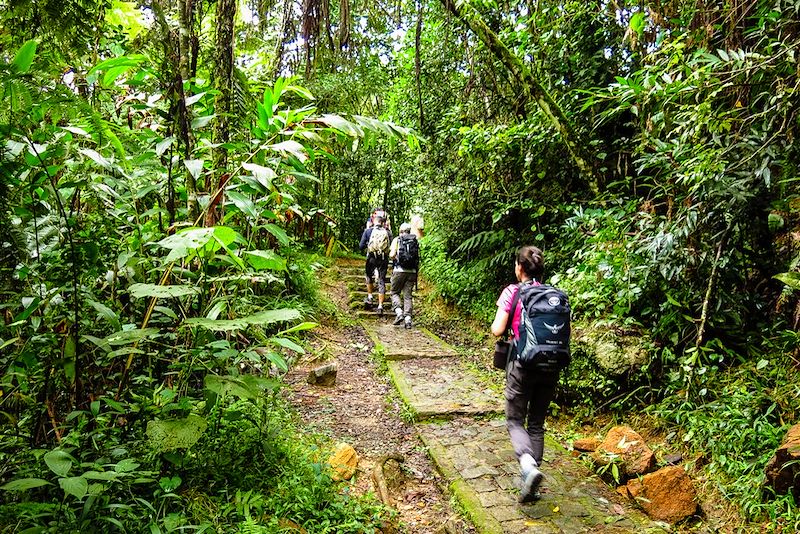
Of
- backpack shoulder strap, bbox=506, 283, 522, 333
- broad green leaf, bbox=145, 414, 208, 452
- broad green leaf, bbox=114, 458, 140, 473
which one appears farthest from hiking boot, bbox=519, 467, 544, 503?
broad green leaf, bbox=114, 458, 140, 473

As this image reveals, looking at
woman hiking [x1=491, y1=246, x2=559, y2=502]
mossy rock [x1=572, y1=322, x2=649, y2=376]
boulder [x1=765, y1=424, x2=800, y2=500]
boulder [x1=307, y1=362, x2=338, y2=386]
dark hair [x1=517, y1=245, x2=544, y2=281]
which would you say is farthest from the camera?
boulder [x1=307, y1=362, x2=338, y2=386]

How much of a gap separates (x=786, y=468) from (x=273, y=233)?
3.38 meters

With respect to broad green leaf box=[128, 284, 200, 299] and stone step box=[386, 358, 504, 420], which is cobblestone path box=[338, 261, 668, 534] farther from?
broad green leaf box=[128, 284, 200, 299]

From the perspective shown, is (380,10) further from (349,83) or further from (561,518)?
(561,518)

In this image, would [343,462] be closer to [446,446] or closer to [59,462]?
[446,446]

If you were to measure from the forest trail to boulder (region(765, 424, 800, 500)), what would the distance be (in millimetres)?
752

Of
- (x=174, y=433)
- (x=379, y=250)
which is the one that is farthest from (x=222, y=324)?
(x=379, y=250)

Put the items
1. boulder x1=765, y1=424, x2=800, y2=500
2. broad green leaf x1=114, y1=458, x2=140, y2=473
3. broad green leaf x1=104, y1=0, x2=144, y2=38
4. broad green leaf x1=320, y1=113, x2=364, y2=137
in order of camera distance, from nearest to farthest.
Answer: broad green leaf x1=114, y1=458, x2=140, y2=473, broad green leaf x1=320, y1=113, x2=364, y2=137, boulder x1=765, y1=424, x2=800, y2=500, broad green leaf x1=104, y1=0, x2=144, y2=38

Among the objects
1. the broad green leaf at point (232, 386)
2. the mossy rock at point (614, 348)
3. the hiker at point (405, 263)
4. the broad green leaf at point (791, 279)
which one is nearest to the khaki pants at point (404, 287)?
the hiker at point (405, 263)

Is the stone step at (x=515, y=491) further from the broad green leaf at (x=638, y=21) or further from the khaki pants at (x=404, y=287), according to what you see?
the broad green leaf at (x=638, y=21)

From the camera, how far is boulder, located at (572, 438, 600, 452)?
3860mm

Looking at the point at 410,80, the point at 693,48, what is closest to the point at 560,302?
the point at 693,48

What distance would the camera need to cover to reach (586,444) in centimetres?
390

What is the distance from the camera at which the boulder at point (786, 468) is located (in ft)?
9.00
